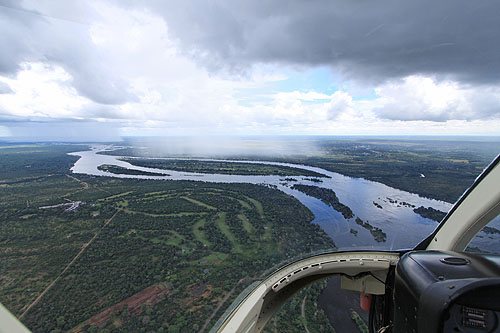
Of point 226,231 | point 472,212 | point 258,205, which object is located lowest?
point 226,231

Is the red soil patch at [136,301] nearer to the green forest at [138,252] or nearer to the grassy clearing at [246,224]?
the green forest at [138,252]

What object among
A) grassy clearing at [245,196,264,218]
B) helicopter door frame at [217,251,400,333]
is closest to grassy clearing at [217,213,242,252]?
grassy clearing at [245,196,264,218]

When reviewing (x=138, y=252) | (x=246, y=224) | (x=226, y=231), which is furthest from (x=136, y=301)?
(x=246, y=224)

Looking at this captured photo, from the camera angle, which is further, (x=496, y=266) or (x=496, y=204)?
(x=496, y=204)

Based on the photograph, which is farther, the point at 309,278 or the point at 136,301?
the point at 136,301

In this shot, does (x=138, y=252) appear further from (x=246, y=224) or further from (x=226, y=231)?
(x=246, y=224)

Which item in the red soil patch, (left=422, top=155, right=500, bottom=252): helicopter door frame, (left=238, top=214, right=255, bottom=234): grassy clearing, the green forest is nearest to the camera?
(left=422, top=155, right=500, bottom=252): helicopter door frame

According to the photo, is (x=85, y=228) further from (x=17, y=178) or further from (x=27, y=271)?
(x=17, y=178)

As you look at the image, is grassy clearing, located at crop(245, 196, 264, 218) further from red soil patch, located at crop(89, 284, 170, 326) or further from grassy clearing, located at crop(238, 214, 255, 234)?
red soil patch, located at crop(89, 284, 170, 326)

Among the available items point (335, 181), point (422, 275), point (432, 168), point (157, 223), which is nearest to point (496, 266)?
point (422, 275)

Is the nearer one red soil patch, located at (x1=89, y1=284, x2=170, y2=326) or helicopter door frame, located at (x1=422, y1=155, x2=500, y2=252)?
helicopter door frame, located at (x1=422, y1=155, x2=500, y2=252)

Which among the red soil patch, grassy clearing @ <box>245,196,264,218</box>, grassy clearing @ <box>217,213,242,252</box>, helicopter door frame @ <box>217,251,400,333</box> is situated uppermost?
helicopter door frame @ <box>217,251,400,333</box>
